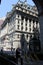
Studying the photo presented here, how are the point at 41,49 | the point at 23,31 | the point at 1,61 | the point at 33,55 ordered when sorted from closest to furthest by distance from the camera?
1. the point at 1,61
2. the point at 33,55
3. the point at 41,49
4. the point at 23,31

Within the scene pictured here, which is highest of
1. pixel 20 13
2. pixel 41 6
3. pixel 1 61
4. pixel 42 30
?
pixel 20 13

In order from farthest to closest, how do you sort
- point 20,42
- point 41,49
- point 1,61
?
point 20,42 → point 41,49 → point 1,61

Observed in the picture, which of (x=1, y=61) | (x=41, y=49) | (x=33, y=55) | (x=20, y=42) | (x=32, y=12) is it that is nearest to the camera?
(x=1, y=61)

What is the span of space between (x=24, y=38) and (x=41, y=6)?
176 feet

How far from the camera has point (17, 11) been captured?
3393 inches

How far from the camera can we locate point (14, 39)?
3086 inches

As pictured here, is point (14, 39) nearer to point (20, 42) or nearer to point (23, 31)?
point (20, 42)

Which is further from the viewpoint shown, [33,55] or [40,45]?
[40,45]

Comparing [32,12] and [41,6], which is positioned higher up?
[32,12]

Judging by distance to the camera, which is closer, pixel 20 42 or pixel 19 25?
pixel 20 42

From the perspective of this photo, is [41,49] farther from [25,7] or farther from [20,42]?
[25,7]

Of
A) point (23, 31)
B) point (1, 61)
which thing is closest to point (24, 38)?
point (23, 31)

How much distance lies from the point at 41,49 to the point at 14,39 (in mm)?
50515

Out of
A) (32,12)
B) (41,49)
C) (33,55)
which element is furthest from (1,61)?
(32,12)
